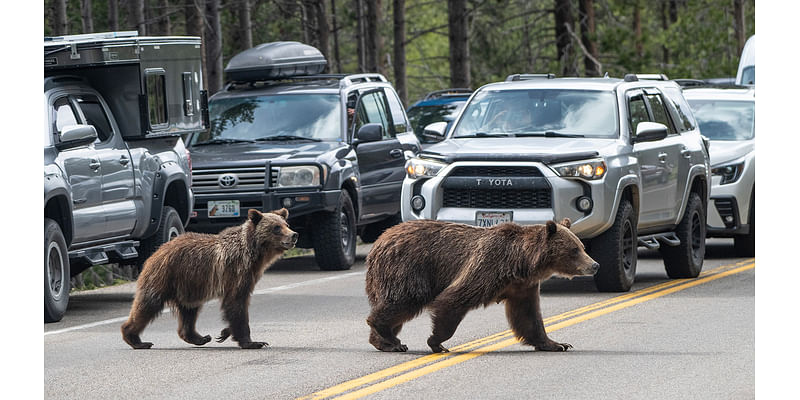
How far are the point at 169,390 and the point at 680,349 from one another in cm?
385

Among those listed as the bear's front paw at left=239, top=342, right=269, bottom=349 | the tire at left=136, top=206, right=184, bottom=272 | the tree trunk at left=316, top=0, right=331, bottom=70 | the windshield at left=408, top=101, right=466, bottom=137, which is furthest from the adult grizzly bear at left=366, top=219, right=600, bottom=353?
the tree trunk at left=316, top=0, right=331, bottom=70

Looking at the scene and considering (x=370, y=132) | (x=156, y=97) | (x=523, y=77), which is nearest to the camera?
(x=156, y=97)

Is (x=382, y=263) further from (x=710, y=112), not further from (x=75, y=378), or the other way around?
(x=710, y=112)

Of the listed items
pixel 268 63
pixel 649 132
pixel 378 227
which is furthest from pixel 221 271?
pixel 378 227

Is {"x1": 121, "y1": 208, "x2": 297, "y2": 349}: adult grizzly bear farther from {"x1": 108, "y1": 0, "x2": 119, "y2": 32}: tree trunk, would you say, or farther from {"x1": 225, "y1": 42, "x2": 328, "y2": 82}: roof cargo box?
{"x1": 108, "y1": 0, "x2": 119, "y2": 32}: tree trunk

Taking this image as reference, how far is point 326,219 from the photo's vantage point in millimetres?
16984

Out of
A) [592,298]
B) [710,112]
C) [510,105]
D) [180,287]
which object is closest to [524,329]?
[180,287]

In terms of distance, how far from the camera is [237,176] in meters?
16.6

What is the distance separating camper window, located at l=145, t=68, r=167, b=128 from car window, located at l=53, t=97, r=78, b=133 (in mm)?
1119

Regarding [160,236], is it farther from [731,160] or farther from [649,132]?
[731,160]

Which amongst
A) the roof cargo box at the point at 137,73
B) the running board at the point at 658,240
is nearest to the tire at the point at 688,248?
the running board at the point at 658,240

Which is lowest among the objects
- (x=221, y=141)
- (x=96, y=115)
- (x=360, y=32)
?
(x=221, y=141)

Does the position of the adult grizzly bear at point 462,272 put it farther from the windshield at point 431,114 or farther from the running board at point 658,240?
the windshield at point 431,114

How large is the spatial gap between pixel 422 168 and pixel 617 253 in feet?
6.89
